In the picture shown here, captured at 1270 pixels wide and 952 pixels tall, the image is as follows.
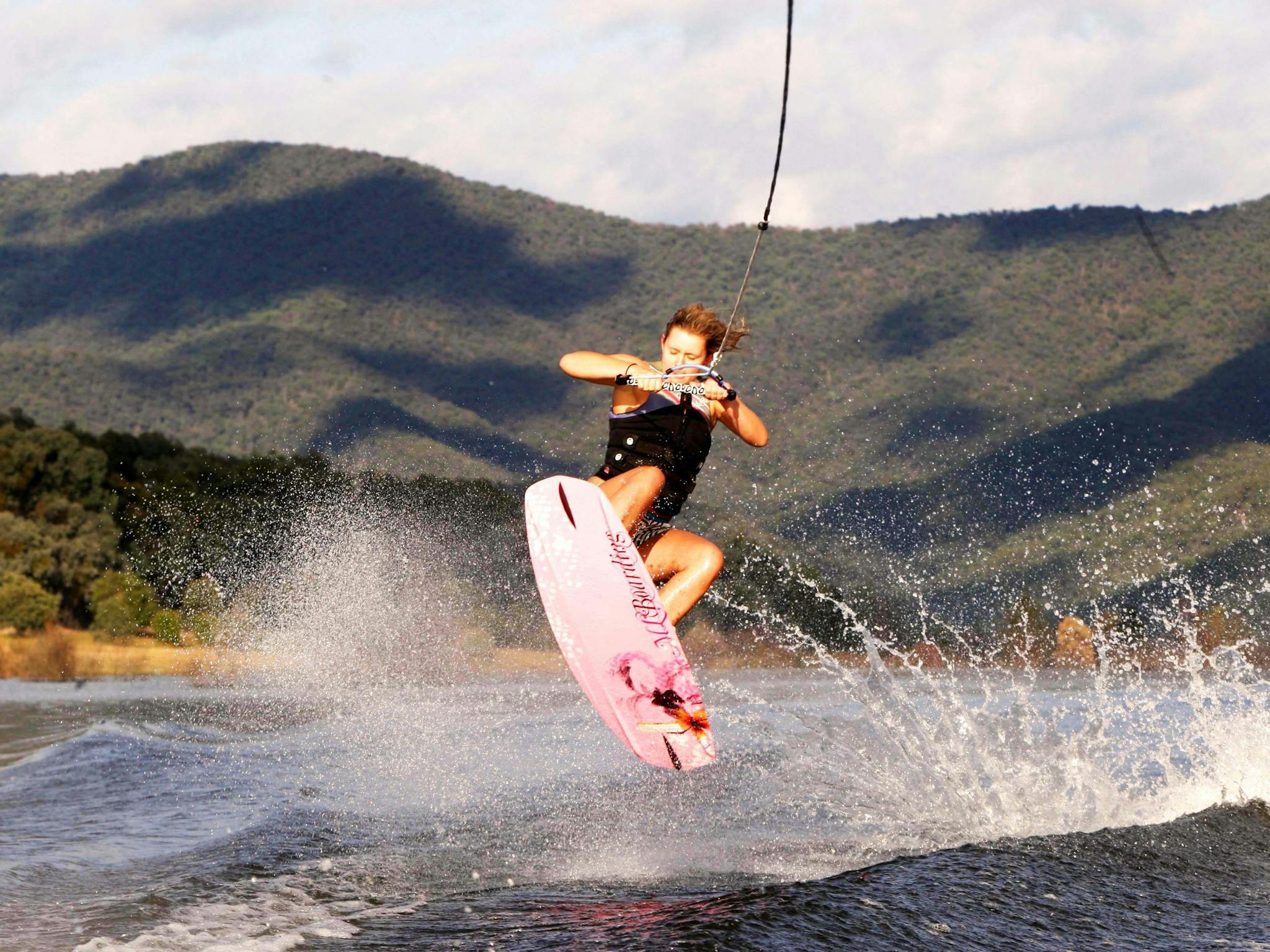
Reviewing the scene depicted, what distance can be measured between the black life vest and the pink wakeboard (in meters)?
0.41

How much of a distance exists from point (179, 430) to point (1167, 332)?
68.8 metres

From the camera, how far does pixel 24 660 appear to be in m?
42.1

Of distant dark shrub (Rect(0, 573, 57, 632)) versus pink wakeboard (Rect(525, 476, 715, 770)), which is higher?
distant dark shrub (Rect(0, 573, 57, 632))

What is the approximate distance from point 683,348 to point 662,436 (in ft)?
1.82

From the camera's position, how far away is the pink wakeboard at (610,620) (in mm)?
6805

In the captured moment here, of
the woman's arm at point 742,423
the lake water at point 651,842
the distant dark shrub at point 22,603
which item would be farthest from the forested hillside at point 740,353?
the woman's arm at point 742,423

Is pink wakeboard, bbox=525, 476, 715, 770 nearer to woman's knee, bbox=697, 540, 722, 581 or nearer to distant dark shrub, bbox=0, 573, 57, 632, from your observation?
woman's knee, bbox=697, 540, 722, 581

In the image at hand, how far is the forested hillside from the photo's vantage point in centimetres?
6500

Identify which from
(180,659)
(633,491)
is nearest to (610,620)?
(633,491)

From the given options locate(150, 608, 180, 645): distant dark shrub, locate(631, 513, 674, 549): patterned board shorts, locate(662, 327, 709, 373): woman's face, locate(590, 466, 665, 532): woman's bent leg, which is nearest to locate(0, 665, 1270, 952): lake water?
locate(631, 513, 674, 549): patterned board shorts

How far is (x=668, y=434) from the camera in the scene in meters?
7.21

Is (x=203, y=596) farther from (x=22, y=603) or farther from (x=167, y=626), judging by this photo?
(x=22, y=603)

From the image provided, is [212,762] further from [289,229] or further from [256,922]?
[289,229]

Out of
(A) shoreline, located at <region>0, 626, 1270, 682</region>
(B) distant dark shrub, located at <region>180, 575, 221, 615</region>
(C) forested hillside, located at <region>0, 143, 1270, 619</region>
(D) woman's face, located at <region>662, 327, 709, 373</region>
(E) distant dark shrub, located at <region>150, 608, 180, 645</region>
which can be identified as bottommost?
(D) woman's face, located at <region>662, 327, 709, 373</region>
